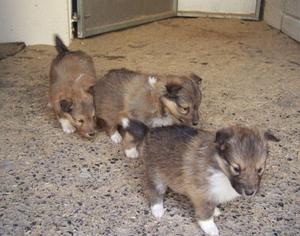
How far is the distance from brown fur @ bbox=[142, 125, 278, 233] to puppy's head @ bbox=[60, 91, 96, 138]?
76 centimetres

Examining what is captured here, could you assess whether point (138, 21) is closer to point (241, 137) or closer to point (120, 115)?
point (120, 115)

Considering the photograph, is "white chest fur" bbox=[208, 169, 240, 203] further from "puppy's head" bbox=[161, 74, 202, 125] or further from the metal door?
the metal door

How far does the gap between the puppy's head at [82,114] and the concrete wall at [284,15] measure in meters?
3.21

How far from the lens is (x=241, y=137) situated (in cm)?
182

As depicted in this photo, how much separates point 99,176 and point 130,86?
26.2 inches

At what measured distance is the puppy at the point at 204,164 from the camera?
1805 millimetres

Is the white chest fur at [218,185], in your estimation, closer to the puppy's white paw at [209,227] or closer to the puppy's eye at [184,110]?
the puppy's white paw at [209,227]

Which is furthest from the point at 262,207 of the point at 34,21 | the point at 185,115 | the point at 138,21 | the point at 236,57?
the point at 138,21

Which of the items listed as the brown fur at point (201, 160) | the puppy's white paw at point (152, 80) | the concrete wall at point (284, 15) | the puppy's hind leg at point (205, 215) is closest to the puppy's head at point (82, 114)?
the puppy's white paw at point (152, 80)

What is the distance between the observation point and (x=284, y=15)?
5.56 metres

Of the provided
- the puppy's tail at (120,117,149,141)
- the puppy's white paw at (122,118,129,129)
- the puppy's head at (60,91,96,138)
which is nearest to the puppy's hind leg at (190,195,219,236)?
the puppy's tail at (120,117,149,141)

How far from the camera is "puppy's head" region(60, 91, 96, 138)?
2902mm

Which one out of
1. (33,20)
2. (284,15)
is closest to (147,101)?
(33,20)

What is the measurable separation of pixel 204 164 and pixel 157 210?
0.39 metres
